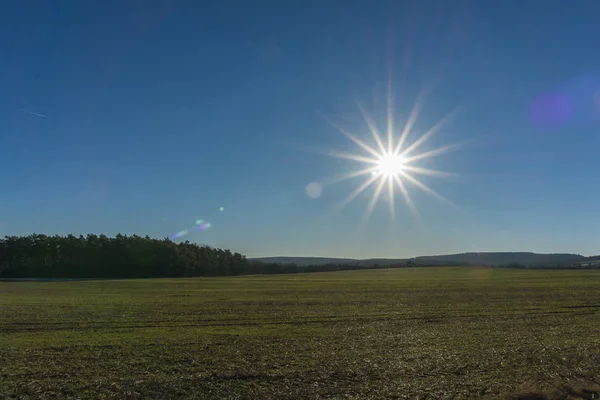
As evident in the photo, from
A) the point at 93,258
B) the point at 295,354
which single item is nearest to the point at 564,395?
the point at 295,354

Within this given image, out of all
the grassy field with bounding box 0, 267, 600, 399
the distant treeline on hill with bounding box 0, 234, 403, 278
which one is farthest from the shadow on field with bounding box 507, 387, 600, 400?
the distant treeline on hill with bounding box 0, 234, 403, 278

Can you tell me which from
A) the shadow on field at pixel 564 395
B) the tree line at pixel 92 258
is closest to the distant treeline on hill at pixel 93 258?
the tree line at pixel 92 258

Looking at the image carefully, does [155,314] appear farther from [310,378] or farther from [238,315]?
[310,378]

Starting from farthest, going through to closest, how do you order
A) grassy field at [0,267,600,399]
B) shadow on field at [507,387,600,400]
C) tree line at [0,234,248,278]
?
tree line at [0,234,248,278] < grassy field at [0,267,600,399] < shadow on field at [507,387,600,400]

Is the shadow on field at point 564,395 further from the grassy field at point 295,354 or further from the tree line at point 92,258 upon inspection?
the tree line at point 92,258

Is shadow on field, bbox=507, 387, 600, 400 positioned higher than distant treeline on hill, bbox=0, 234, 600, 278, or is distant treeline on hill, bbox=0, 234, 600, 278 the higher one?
distant treeline on hill, bbox=0, 234, 600, 278

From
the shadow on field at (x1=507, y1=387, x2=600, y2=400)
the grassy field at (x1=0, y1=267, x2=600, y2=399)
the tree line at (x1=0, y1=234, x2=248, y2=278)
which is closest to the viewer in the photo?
the shadow on field at (x1=507, y1=387, x2=600, y2=400)

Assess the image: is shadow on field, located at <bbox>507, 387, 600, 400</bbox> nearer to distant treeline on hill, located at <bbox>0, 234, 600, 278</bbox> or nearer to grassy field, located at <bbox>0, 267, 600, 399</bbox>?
grassy field, located at <bbox>0, 267, 600, 399</bbox>

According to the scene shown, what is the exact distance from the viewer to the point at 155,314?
2978 cm

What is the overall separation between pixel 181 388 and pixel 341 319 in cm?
1613

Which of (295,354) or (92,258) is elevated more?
(92,258)

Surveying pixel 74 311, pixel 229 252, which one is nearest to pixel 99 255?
pixel 229 252

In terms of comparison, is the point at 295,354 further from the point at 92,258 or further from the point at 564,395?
the point at 92,258

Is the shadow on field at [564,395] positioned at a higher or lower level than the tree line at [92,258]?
lower
